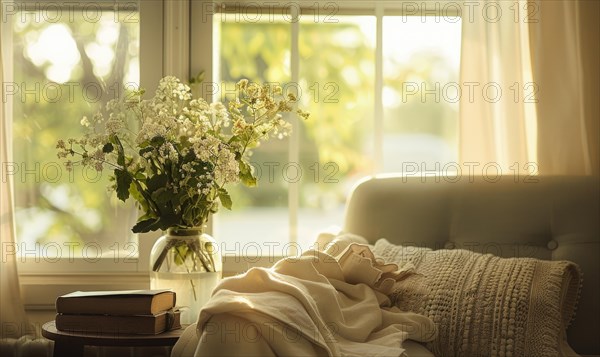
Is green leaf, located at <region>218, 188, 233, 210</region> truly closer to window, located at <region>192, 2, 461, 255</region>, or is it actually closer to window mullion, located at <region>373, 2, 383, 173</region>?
window, located at <region>192, 2, 461, 255</region>

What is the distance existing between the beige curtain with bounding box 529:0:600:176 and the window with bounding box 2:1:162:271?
1306 millimetres

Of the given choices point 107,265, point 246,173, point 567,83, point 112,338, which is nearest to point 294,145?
point 246,173

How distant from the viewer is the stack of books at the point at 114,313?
76.3 inches

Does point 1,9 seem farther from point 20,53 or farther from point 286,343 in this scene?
point 286,343

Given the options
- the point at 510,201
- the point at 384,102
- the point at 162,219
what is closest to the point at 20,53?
the point at 162,219

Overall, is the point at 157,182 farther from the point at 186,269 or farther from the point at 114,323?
the point at 114,323

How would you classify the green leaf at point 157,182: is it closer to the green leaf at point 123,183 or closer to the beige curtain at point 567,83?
the green leaf at point 123,183

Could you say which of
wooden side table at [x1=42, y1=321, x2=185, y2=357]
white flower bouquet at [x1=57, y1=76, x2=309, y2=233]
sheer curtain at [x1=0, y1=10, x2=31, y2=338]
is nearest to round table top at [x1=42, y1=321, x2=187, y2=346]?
wooden side table at [x1=42, y1=321, x2=185, y2=357]

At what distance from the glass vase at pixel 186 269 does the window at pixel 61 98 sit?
691 millimetres

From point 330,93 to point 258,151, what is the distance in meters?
0.33

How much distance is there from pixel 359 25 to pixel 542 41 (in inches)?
25.0

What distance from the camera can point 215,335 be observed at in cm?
167

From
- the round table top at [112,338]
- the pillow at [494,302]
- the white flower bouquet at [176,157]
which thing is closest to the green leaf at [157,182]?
the white flower bouquet at [176,157]

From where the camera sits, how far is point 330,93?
288 cm
